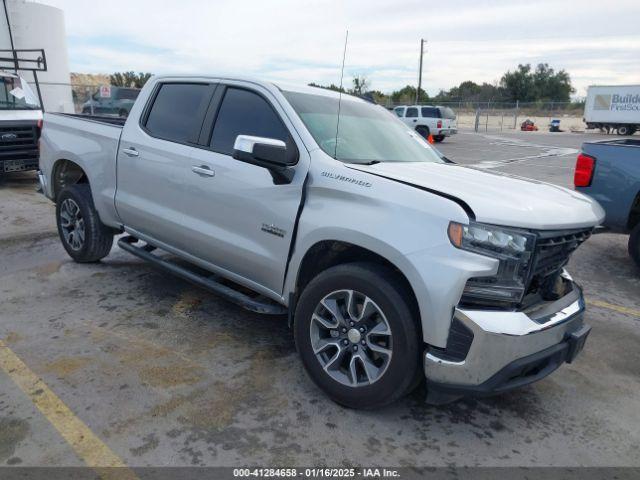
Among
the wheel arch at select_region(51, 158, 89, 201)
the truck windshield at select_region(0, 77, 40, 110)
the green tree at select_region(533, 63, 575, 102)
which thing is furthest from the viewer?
the green tree at select_region(533, 63, 575, 102)

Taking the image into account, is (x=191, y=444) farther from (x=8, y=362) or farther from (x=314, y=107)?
(x=314, y=107)

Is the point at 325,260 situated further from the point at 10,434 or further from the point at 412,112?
the point at 412,112

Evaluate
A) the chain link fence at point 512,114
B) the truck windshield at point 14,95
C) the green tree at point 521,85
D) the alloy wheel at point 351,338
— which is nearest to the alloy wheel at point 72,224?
the alloy wheel at point 351,338

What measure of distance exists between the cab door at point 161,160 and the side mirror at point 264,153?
0.89 meters

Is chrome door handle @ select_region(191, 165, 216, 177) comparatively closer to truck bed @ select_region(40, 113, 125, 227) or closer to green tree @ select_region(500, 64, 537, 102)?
truck bed @ select_region(40, 113, 125, 227)

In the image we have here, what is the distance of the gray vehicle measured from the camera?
17.9ft

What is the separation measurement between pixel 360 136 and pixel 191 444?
2.27 metres

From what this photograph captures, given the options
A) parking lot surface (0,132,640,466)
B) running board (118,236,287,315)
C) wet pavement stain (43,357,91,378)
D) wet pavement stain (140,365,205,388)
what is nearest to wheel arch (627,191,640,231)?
parking lot surface (0,132,640,466)

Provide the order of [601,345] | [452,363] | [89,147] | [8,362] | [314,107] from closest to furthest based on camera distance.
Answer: [452,363]
[8,362]
[314,107]
[601,345]
[89,147]

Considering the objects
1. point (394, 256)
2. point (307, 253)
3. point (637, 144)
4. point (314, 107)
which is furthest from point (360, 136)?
point (637, 144)

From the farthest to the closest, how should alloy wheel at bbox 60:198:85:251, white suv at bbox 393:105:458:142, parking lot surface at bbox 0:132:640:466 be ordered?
white suv at bbox 393:105:458:142 → alloy wheel at bbox 60:198:85:251 → parking lot surface at bbox 0:132:640:466

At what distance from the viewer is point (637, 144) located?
19.0 ft

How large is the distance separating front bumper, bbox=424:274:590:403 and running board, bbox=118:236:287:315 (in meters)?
1.22

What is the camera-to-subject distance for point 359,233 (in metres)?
2.90
